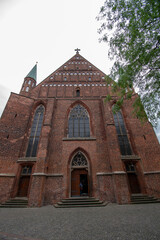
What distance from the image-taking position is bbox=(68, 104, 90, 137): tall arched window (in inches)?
474

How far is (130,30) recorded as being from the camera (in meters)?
5.79

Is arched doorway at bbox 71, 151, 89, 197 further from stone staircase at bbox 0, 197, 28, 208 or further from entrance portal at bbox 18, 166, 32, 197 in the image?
entrance portal at bbox 18, 166, 32, 197

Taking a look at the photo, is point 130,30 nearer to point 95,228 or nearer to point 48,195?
point 95,228

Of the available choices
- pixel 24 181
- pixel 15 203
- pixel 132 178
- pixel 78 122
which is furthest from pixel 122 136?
pixel 15 203

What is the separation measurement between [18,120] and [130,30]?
1148 cm

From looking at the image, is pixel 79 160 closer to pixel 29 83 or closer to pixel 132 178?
pixel 132 178

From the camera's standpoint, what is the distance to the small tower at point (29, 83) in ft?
48.0

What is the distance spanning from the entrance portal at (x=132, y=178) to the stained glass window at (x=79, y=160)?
3.91 meters

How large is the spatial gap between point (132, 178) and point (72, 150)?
18.8ft

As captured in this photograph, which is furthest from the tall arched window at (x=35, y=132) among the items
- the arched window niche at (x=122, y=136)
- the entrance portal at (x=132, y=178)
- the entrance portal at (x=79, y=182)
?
the entrance portal at (x=132, y=178)

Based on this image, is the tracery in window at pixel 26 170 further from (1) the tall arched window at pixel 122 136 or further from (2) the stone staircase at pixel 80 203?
(1) the tall arched window at pixel 122 136

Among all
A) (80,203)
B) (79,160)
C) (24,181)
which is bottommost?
(80,203)

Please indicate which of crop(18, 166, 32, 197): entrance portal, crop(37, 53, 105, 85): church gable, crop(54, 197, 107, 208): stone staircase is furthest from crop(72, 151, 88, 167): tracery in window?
crop(37, 53, 105, 85): church gable

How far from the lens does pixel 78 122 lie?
1276cm
